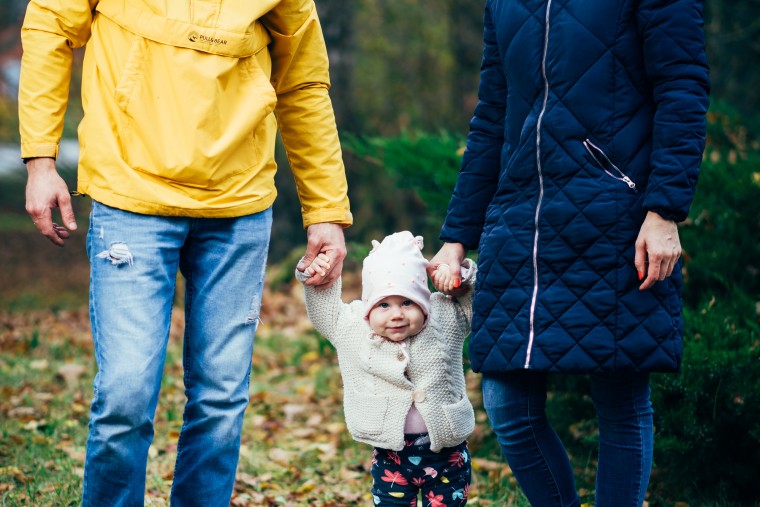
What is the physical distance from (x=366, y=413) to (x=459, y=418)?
301 millimetres

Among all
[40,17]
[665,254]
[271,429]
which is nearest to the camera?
[665,254]

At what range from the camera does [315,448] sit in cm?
464

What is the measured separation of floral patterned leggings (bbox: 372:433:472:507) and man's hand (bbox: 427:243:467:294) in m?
0.50

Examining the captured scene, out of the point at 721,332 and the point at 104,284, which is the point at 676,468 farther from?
the point at 104,284

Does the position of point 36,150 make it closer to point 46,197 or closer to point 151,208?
point 46,197

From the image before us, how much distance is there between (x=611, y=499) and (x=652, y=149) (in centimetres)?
103

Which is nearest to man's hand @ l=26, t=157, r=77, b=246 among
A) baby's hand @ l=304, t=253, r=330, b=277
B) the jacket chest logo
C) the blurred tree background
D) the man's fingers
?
the man's fingers

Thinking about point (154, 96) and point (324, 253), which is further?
point (324, 253)

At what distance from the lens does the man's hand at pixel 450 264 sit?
2852mm

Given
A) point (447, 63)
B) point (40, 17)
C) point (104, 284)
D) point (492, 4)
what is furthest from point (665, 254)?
point (447, 63)

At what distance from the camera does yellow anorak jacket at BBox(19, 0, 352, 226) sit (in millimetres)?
2531

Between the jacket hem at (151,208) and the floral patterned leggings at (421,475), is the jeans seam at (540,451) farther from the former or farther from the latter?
the jacket hem at (151,208)

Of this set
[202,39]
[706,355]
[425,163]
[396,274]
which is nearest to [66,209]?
[202,39]

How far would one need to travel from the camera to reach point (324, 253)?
117 inches
